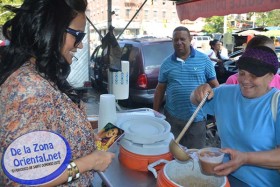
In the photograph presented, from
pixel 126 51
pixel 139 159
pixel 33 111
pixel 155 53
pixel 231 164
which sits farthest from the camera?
pixel 126 51

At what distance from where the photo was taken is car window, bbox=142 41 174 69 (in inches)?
258

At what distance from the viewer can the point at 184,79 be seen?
345 cm

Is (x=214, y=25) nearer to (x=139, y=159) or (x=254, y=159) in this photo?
(x=139, y=159)

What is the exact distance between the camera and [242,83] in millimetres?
1867

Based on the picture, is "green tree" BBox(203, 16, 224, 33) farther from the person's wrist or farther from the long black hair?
the person's wrist

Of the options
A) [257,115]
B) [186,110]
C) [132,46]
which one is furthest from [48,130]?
[132,46]

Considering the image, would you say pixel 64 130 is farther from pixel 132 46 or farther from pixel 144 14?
pixel 144 14

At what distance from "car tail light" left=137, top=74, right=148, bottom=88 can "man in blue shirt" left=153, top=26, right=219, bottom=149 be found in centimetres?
280

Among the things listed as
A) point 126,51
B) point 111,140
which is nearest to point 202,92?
point 111,140

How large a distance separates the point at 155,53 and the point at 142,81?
2.50 feet

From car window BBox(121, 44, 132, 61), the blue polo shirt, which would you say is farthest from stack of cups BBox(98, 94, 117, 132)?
car window BBox(121, 44, 132, 61)

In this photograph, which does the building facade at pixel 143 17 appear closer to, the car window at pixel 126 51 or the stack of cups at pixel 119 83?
the car window at pixel 126 51

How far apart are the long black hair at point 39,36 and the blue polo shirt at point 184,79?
2.20 meters

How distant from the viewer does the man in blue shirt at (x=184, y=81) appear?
3.43 meters
